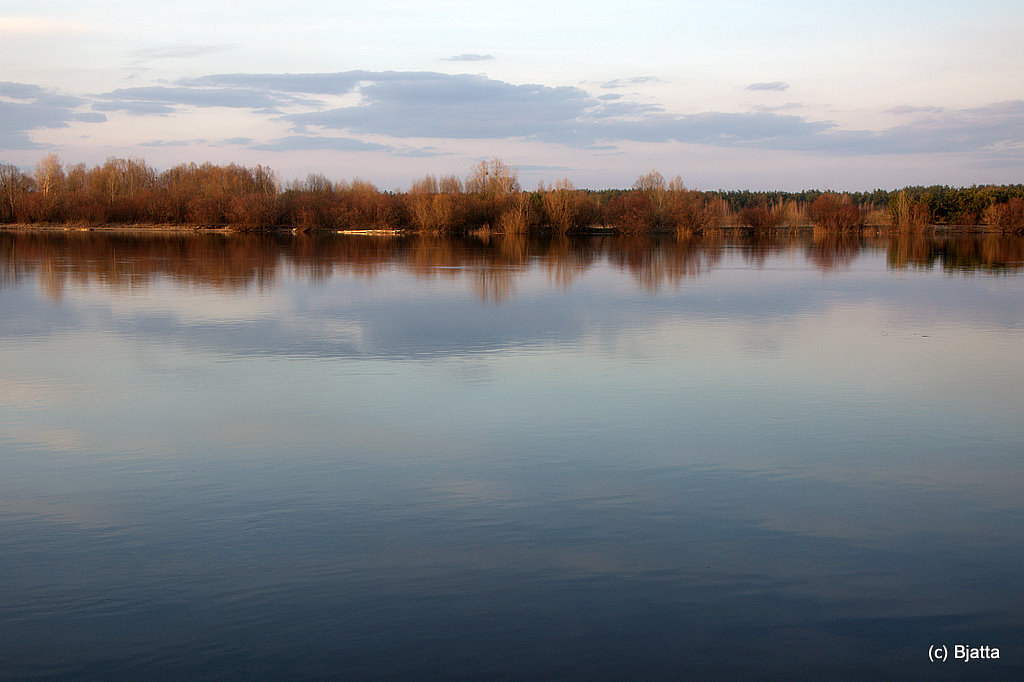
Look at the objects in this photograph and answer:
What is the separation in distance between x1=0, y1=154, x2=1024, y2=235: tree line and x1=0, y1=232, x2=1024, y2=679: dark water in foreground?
48.8 metres

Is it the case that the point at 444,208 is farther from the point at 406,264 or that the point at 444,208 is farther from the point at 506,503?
the point at 506,503

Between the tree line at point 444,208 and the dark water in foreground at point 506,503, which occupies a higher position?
the tree line at point 444,208

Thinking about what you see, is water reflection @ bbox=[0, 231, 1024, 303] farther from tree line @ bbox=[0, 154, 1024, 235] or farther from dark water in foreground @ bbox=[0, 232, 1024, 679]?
tree line @ bbox=[0, 154, 1024, 235]

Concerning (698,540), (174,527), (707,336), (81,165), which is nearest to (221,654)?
(174,527)

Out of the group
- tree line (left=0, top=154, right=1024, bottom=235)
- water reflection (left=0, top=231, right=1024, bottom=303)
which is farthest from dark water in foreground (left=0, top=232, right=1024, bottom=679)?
tree line (left=0, top=154, right=1024, bottom=235)

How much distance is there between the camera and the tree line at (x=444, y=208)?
59.5 meters

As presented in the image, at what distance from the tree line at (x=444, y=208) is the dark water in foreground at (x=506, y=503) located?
48.8 metres

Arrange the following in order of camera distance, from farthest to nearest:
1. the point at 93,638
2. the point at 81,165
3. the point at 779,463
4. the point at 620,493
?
A: the point at 81,165 < the point at 779,463 < the point at 620,493 < the point at 93,638

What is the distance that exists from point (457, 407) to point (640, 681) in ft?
13.9

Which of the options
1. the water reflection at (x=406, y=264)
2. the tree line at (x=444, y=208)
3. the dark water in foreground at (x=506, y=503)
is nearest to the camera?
the dark water in foreground at (x=506, y=503)

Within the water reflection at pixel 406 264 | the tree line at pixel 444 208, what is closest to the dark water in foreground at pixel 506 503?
the water reflection at pixel 406 264

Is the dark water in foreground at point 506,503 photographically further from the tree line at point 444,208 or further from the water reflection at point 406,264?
the tree line at point 444,208

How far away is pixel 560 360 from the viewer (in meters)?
9.73

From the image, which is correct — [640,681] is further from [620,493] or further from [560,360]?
[560,360]
